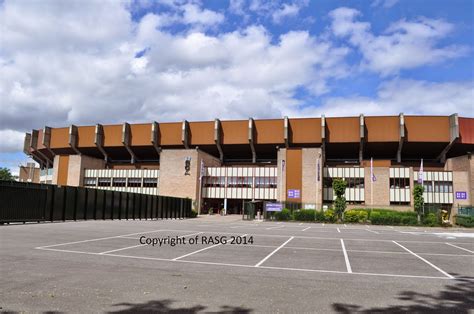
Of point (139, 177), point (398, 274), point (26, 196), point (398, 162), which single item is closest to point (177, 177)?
point (139, 177)

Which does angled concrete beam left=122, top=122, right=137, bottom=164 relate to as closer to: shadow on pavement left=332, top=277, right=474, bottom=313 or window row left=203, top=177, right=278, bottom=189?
window row left=203, top=177, right=278, bottom=189

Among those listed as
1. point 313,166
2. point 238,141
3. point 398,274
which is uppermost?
point 238,141

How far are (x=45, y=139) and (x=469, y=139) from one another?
79.1 m

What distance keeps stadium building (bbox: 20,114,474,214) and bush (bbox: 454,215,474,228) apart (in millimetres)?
13139

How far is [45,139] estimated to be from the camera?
79.4 m

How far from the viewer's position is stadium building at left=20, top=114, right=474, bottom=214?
201ft

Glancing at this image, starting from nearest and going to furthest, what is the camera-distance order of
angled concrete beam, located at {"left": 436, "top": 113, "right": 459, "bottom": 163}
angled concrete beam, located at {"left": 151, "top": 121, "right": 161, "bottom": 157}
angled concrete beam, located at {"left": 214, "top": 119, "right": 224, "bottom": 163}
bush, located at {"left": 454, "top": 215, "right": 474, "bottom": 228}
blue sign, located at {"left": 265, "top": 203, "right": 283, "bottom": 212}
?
bush, located at {"left": 454, "top": 215, "right": 474, "bottom": 228} < blue sign, located at {"left": 265, "top": 203, "right": 283, "bottom": 212} < angled concrete beam, located at {"left": 436, "top": 113, "right": 459, "bottom": 163} < angled concrete beam, located at {"left": 214, "top": 119, "right": 224, "bottom": 163} < angled concrete beam, located at {"left": 151, "top": 121, "right": 161, "bottom": 157}

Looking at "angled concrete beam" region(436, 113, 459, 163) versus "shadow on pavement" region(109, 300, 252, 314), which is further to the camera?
"angled concrete beam" region(436, 113, 459, 163)

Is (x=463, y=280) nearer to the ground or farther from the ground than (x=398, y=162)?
nearer to the ground

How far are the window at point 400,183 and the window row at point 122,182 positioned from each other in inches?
1655

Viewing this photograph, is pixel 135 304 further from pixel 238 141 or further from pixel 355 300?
pixel 238 141

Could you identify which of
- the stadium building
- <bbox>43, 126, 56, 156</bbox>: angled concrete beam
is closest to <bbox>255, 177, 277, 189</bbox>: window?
the stadium building

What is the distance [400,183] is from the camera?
61469 millimetres

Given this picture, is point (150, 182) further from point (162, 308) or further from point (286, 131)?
point (162, 308)
